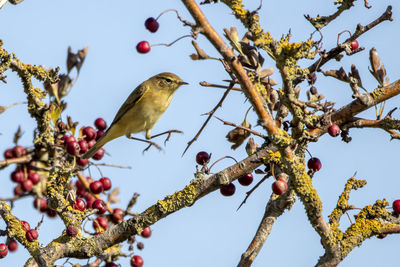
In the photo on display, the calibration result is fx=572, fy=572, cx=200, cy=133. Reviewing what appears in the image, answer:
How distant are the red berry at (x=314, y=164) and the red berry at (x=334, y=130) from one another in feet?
1.95

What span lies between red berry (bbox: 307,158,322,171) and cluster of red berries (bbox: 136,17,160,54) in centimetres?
157

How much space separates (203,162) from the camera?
15.4ft

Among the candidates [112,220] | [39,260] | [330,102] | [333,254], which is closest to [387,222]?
[333,254]

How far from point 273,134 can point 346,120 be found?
0.96 metres

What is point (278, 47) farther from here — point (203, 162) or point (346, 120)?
point (203, 162)

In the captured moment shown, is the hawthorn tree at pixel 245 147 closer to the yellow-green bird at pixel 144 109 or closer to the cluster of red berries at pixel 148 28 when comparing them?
the cluster of red berries at pixel 148 28

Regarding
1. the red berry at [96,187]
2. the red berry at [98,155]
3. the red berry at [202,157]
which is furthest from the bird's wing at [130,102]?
the red berry at [202,157]

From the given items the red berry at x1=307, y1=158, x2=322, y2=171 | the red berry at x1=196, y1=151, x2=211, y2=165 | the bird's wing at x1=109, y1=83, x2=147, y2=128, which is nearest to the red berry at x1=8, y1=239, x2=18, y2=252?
the red berry at x1=196, y1=151, x2=211, y2=165

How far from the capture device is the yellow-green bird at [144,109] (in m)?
8.61

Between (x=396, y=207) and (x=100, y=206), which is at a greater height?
(x=100, y=206)

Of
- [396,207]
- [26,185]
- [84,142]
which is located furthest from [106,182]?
[396,207]

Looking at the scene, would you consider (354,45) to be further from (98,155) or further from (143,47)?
(98,155)

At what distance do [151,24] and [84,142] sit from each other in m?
1.16

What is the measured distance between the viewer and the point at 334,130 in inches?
158
